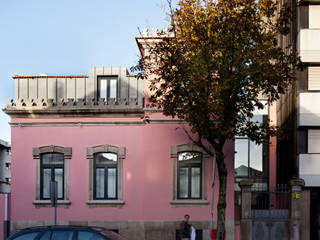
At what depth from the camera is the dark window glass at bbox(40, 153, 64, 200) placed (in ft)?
66.4

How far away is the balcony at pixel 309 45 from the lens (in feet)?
69.0

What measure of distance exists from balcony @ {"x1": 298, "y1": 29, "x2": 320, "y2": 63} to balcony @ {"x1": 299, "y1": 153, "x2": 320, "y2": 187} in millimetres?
4503

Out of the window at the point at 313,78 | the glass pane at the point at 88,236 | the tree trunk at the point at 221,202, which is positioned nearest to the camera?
the glass pane at the point at 88,236

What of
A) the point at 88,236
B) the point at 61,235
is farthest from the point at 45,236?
the point at 88,236

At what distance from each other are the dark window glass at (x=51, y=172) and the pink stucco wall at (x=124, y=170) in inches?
16.3

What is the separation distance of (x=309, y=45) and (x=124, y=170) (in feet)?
34.3

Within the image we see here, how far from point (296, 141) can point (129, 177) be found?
8.12 m

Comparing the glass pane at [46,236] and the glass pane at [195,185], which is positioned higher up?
the glass pane at [195,185]

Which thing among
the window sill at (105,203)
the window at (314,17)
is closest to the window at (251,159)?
the window at (314,17)

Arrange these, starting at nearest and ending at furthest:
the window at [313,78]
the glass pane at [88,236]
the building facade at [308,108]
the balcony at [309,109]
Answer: the glass pane at [88,236], the building facade at [308,108], the balcony at [309,109], the window at [313,78]

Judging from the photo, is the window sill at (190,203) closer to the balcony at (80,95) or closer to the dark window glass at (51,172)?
the balcony at (80,95)

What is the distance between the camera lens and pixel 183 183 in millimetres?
19719

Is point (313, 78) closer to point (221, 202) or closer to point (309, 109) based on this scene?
point (309, 109)

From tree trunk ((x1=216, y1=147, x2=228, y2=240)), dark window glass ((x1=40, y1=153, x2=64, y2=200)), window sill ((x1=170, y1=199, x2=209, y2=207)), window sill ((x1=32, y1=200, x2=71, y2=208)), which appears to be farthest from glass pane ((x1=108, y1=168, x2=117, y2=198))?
tree trunk ((x1=216, y1=147, x2=228, y2=240))
